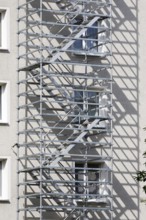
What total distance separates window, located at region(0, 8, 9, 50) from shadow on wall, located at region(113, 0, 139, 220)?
4.51 m

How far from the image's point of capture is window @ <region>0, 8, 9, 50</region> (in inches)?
1905

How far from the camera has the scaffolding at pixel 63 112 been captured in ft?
157

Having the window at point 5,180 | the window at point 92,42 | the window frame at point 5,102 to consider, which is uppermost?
the window at point 92,42

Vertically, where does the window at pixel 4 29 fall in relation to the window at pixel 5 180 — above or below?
above

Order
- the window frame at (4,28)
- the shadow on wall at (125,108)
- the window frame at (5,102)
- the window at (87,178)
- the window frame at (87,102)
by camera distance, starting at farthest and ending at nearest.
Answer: the shadow on wall at (125,108)
the window at (87,178)
the window frame at (87,102)
the window frame at (4,28)
the window frame at (5,102)

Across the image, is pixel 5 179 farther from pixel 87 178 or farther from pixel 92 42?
pixel 92 42

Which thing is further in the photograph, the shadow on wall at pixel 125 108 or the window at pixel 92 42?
the shadow on wall at pixel 125 108

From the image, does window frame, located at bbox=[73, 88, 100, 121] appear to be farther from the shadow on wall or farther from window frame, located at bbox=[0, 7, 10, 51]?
window frame, located at bbox=[0, 7, 10, 51]

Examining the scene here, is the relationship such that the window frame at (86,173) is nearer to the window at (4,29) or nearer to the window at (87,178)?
the window at (87,178)

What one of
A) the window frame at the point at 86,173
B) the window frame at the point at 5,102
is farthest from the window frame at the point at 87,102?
the window frame at the point at 5,102

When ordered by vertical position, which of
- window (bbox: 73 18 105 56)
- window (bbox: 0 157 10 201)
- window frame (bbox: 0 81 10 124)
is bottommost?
window (bbox: 0 157 10 201)

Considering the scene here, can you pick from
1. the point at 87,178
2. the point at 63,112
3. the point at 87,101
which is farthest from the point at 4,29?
the point at 87,178

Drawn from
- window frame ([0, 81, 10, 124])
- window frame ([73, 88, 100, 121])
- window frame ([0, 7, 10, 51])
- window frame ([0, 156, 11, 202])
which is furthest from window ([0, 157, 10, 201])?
window frame ([0, 7, 10, 51])

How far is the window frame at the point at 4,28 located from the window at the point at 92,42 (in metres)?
2.83
